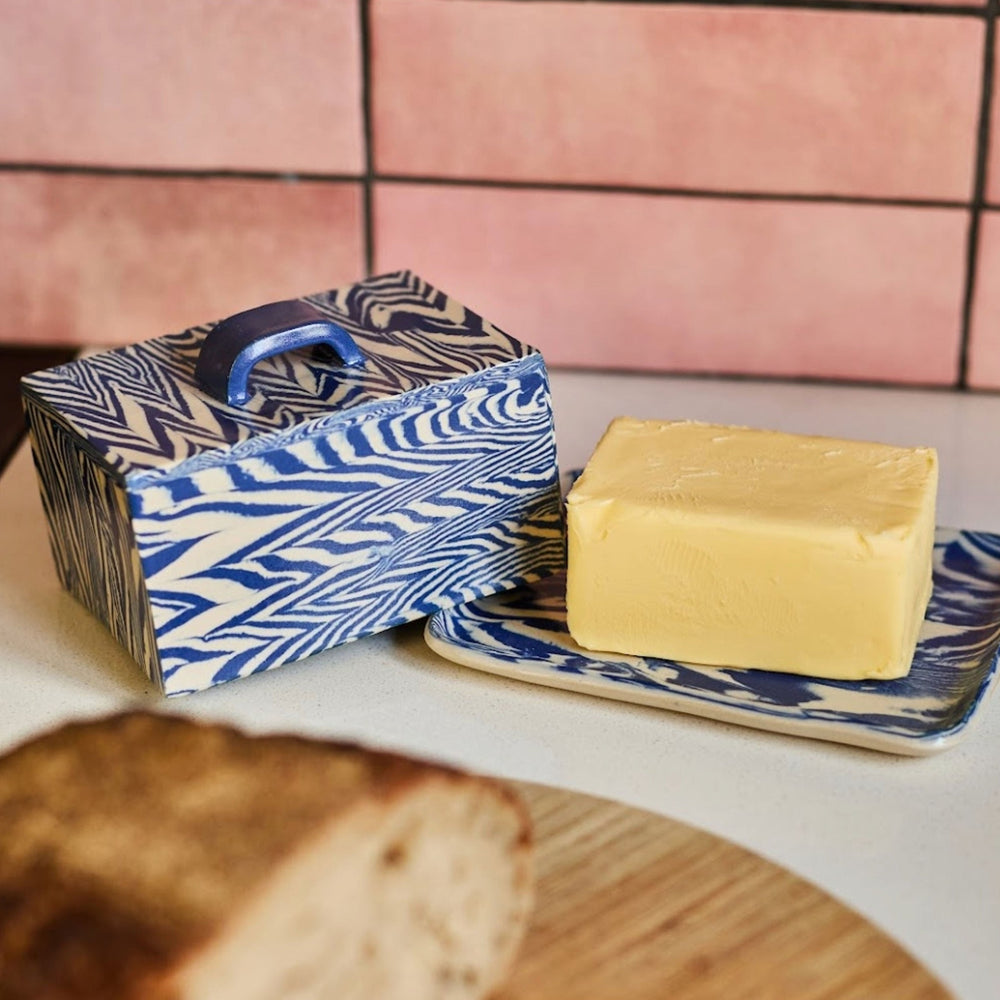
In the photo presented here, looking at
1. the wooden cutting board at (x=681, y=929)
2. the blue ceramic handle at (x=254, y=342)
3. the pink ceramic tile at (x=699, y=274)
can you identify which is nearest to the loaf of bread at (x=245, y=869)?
the wooden cutting board at (x=681, y=929)

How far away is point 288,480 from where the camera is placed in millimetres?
808

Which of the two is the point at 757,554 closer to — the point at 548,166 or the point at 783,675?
the point at 783,675

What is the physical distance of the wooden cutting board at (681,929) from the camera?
63cm

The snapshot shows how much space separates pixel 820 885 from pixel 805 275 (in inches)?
24.2

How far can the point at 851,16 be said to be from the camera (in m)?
1.10

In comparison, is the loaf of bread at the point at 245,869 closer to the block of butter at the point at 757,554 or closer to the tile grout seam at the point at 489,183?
the block of butter at the point at 757,554

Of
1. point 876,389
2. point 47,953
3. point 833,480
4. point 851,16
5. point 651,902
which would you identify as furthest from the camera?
point 876,389

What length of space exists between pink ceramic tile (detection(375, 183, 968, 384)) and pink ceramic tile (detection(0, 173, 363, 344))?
0.06m

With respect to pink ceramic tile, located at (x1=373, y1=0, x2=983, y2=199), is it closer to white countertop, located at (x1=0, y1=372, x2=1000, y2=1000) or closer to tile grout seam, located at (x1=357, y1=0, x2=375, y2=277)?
tile grout seam, located at (x1=357, y1=0, x2=375, y2=277)

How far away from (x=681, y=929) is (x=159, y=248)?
798mm

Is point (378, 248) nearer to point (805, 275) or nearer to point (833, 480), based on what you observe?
point (805, 275)

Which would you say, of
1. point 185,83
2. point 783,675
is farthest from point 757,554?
point 185,83

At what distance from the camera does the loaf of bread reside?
55 centimetres

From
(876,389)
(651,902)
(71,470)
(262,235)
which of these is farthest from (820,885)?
(262,235)
